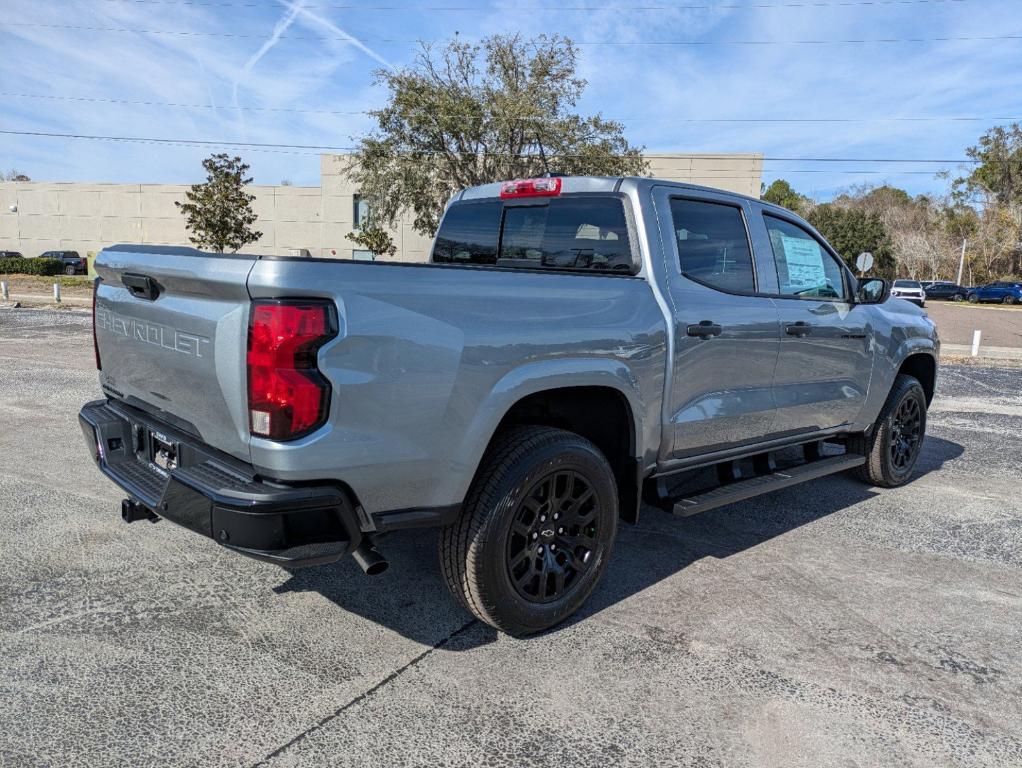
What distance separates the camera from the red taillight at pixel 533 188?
3.99m

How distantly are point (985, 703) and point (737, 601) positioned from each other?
107 centimetres

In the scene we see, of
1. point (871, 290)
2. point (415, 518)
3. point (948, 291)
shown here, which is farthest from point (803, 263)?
point (948, 291)

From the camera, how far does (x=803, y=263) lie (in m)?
4.61

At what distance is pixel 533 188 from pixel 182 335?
6.97 ft

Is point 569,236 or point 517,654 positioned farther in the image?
point 569,236

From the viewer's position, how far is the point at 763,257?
168 inches

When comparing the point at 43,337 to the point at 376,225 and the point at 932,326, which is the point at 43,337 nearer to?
the point at 932,326

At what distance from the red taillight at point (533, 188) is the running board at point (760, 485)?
1.77 metres

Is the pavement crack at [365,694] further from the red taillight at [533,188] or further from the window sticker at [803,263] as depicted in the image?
the window sticker at [803,263]

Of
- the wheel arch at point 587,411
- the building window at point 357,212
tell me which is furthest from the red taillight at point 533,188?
the building window at point 357,212

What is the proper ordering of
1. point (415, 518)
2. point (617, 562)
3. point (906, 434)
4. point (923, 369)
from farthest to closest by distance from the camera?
point (923, 369), point (906, 434), point (617, 562), point (415, 518)

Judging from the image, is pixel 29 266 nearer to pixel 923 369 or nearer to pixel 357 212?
pixel 357 212

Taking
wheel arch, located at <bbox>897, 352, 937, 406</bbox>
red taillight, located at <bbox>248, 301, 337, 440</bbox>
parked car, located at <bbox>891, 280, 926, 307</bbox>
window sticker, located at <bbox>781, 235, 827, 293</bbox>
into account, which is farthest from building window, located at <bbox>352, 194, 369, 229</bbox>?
red taillight, located at <bbox>248, 301, 337, 440</bbox>

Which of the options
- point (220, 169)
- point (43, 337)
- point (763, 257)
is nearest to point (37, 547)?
point (763, 257)
